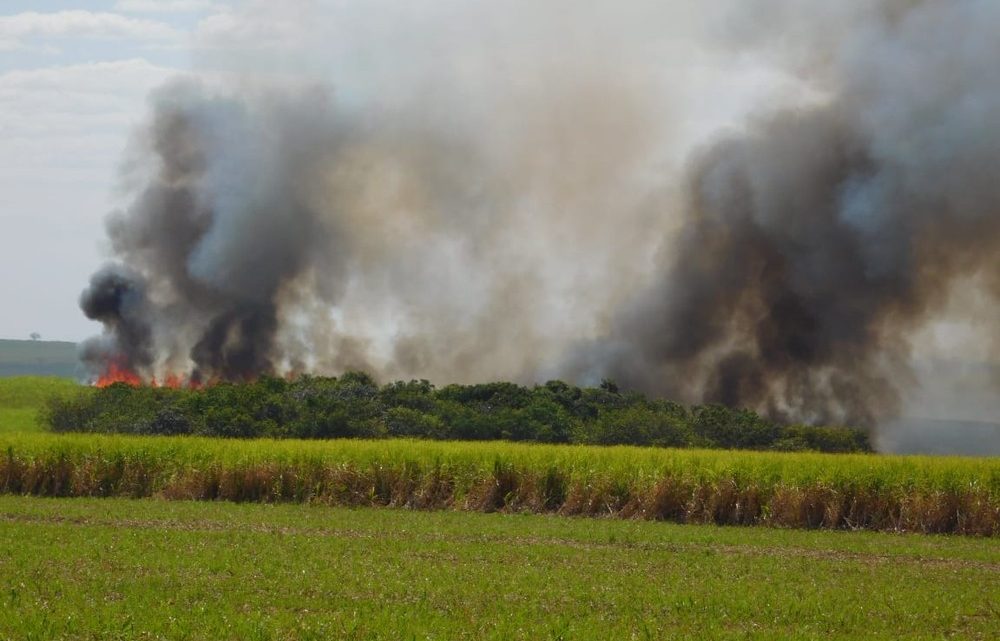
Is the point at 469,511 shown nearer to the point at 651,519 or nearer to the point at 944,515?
the point at 651,519

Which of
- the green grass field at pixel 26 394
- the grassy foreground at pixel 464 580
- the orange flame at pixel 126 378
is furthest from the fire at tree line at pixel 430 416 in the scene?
the grassy foreground at pixel 464 580

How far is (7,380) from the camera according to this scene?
79562mm

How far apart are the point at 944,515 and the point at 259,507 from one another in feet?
52.5

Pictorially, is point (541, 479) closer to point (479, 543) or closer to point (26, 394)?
point (479, 543)

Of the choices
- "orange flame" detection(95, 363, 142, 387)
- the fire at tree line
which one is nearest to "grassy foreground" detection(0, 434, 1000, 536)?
the fire at tree line

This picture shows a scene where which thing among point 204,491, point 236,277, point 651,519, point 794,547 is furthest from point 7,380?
point 794,547

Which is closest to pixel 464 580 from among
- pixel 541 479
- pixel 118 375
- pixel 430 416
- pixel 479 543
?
pixel 479 543

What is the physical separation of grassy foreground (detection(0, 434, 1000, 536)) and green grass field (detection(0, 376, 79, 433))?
3380 cm

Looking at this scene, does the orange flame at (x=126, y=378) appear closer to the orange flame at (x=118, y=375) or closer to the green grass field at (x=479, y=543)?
the orange flame at (x=118, y=375)

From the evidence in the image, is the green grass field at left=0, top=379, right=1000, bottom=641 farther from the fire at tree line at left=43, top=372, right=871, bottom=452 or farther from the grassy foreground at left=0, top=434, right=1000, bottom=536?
the fire at tree line at left=43, top=372, right=871, bottom=452

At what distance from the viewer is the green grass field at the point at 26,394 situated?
216ft

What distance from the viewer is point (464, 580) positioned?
60.9 ft

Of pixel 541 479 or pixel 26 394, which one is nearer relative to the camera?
pixel 541 479

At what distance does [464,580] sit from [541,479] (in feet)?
39.8
